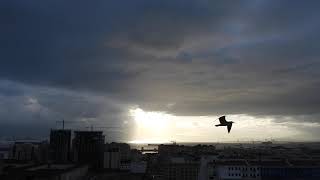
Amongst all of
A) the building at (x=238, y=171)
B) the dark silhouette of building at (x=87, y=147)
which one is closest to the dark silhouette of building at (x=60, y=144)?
the dark silhouette of building at (x=87, y=147)

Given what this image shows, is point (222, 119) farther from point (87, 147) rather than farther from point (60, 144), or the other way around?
point (60, 144)

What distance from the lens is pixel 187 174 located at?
125 meters

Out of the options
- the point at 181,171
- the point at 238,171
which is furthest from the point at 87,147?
the point at 238,171

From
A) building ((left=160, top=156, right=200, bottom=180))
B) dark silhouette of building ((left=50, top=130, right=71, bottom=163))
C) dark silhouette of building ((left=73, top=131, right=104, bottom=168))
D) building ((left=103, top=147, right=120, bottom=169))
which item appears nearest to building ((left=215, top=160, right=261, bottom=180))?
building ((left=160, top=156, right=200, bottom=180))

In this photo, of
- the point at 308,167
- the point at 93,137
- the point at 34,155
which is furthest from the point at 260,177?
the point at 34,155

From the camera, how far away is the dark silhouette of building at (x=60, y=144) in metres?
169

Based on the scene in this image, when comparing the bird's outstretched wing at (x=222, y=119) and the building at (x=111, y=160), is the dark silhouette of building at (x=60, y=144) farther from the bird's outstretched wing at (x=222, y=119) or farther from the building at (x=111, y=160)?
the bird's outstretched wing at (x=222, y=119)

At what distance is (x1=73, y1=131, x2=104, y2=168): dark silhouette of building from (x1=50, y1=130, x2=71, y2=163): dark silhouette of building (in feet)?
20.0

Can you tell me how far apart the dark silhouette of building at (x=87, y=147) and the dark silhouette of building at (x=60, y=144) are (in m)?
6.11

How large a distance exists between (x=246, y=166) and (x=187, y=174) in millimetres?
22429

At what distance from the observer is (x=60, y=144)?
171m

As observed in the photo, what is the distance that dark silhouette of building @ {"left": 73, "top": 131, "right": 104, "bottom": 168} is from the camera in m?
163

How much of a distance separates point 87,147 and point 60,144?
1373 centimetres

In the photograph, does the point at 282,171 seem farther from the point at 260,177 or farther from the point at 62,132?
the point at 62,132
